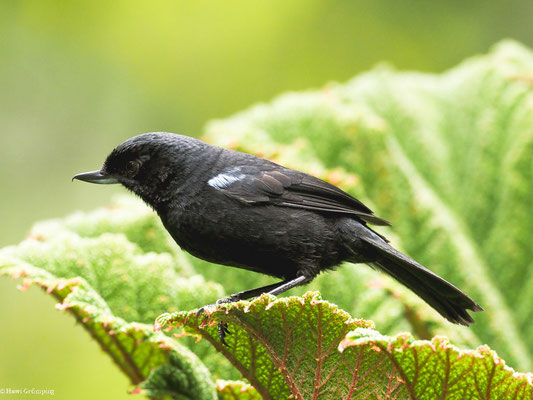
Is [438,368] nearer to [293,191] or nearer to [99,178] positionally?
[293,191]

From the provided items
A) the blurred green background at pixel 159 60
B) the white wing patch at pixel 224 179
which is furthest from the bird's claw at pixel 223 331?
the blurred green background at pixel 159 60

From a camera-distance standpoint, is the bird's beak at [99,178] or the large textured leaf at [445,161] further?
the large textured leaf at [445,161]

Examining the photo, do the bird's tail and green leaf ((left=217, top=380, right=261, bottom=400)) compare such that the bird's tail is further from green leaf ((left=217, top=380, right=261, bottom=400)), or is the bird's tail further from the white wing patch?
green leaf ((left=217, top=380, right=261, bottom=400))

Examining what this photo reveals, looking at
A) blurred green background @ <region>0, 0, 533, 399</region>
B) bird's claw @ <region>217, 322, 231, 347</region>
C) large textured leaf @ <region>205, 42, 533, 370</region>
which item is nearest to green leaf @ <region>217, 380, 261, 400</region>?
bird's claw @ <region>217, 322, 231, 347</region>

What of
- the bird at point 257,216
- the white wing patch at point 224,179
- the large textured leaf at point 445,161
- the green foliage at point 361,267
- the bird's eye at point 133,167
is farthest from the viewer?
the large textured leaf at point 445,161

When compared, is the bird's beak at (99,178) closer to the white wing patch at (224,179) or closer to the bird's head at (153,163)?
A: the bird's head at (153,163)

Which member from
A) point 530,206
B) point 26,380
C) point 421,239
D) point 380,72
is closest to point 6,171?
point 26,380

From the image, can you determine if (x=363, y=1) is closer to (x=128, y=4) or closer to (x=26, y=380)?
(x=128, y=4)
